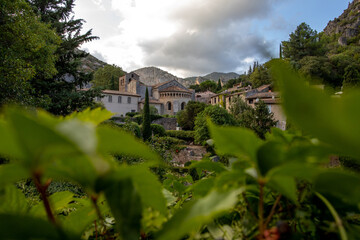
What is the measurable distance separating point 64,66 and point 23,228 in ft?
40.3

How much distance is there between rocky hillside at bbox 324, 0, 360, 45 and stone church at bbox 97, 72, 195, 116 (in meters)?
28.1

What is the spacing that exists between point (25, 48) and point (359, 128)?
9645 millimetres

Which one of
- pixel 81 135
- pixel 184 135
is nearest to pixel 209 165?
pixel 81 135

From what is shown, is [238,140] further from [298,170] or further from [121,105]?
[121,105]

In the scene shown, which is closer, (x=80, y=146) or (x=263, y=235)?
(x=80, y=146)

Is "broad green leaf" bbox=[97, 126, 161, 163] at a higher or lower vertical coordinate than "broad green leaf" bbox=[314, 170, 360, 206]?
higher

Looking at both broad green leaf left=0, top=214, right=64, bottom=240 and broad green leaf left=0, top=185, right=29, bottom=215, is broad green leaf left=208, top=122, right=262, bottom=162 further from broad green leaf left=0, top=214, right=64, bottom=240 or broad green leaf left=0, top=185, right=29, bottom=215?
broad green leaf left=0, top=185, right=29, bottom=215

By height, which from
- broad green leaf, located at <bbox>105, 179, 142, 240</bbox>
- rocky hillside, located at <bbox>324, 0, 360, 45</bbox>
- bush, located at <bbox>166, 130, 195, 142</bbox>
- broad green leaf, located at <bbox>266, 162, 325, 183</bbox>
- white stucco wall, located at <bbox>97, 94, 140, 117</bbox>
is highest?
rocky hillside, located at <bbox>324, 0, 360, 45</bbox>

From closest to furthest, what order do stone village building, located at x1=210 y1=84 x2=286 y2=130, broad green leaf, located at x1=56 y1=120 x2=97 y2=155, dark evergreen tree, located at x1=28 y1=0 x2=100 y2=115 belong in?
broad green leaf, located at x1=56 y1=120 x2=97 y2=155, dark evergreen tree, located at x1=28 y1=0 x2=100 y2=115, stone village building, located at x1=210 y1=84 x2=286 y2=130

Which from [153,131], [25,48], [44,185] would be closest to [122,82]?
[153,131]

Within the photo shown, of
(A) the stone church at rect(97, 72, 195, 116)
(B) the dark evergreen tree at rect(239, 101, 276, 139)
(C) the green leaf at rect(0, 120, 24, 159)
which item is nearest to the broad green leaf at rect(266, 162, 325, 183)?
(C) the green leaf at rect(0, 120, 24, 159)

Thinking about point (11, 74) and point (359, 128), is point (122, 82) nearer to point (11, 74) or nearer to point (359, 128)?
point (11, 74)

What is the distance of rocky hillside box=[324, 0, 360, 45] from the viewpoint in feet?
112

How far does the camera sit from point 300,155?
9.2 inches
